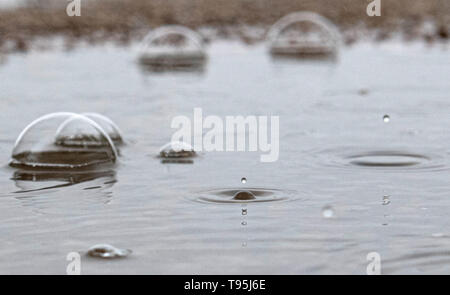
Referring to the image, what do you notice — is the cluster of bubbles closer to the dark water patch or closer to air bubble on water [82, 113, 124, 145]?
air bubble on water [82, 113, 124, 145]

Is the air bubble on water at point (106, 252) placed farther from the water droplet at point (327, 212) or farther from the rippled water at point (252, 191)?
→ the water droplet at point (327, 212)

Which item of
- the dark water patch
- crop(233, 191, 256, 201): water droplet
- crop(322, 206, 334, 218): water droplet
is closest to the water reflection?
the dark water patch

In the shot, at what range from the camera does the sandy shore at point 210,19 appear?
2648 cm

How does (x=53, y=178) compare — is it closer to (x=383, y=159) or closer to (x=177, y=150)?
(x=177, y=150)

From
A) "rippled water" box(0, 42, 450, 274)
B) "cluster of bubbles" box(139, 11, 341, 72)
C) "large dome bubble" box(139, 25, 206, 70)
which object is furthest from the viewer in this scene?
"cluster of bubbles" box(139, 11, 341, 72)

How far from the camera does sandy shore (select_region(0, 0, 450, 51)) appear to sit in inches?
1043

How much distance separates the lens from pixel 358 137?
1022 centimetres

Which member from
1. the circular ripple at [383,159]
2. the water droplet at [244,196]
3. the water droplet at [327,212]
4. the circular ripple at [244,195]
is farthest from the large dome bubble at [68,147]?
the water droplet at [327,212]

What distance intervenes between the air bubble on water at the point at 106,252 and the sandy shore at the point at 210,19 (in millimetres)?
17377

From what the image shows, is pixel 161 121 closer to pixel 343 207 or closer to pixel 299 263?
pixel 343 207

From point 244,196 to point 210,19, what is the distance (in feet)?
86.6

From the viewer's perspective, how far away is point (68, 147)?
9484 mm

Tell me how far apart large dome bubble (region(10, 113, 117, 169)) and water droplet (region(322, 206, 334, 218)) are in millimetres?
2727
